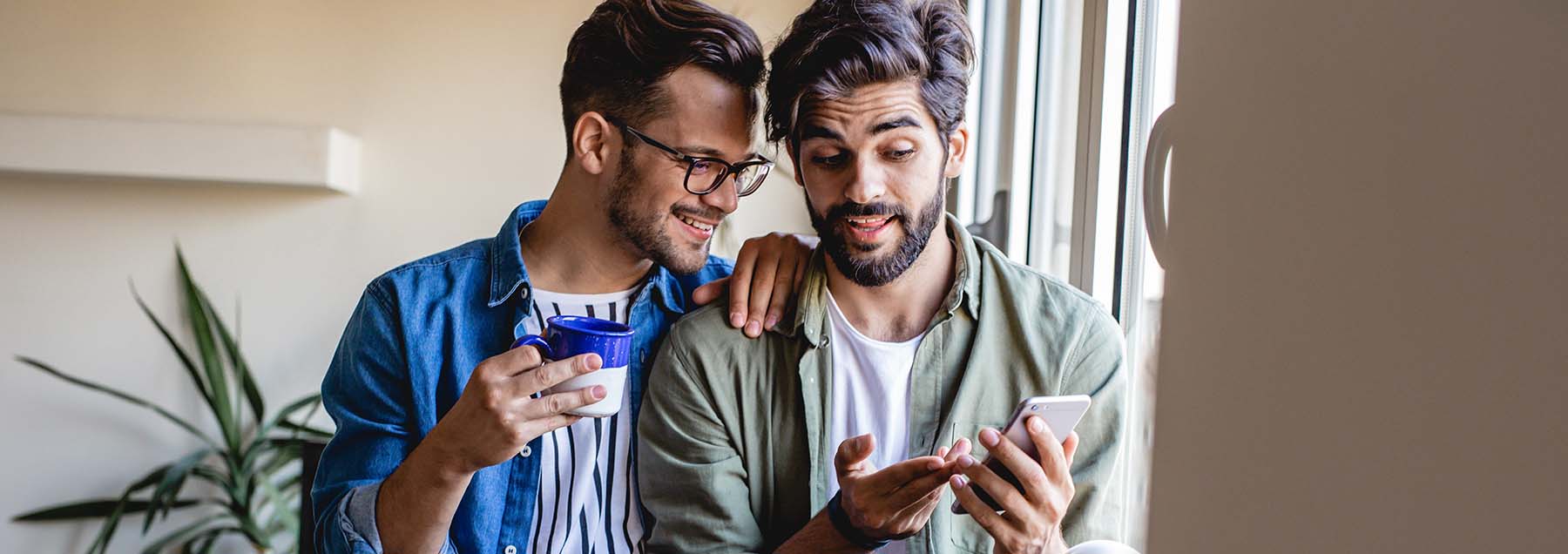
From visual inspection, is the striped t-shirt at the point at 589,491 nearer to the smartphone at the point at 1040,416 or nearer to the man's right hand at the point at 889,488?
the man's right hand at the point at 889,488

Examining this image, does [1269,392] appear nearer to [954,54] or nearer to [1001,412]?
[1001,412]

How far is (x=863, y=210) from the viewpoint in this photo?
1521mm

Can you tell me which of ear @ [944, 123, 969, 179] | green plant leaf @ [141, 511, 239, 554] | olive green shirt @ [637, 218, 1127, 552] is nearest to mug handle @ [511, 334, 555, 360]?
olive green shirt @ [637, 218, 1127, 552]

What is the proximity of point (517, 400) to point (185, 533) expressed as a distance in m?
2.27

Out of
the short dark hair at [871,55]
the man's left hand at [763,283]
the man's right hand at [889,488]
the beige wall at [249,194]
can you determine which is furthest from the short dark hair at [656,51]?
the beige wall at [249,194]

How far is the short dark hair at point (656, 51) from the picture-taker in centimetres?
177

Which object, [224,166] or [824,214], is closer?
[824,214]

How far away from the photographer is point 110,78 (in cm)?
318

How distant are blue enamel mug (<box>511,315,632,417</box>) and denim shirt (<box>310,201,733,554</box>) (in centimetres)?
33

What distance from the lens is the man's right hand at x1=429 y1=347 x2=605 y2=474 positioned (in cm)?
136

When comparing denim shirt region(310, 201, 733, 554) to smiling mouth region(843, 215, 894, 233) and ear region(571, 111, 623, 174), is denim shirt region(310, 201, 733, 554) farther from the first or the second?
smiling mouth region(843, 215, 894, 233)

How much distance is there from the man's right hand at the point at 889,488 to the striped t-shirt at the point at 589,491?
17.7 inches

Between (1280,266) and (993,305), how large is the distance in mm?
1132

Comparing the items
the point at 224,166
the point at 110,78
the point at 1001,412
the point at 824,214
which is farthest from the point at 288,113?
the point at 1001,412
